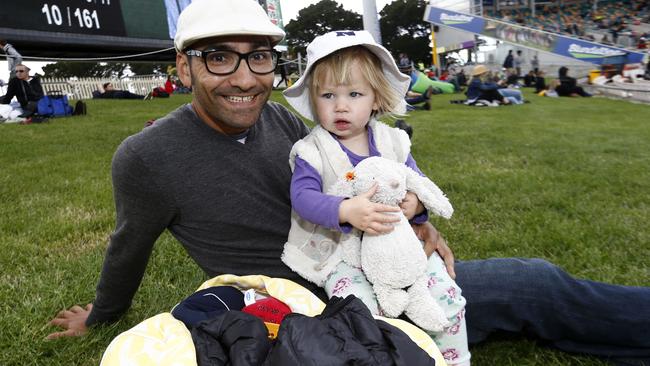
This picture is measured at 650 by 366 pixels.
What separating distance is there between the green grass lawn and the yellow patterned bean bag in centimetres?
112

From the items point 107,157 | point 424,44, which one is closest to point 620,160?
point 107,157

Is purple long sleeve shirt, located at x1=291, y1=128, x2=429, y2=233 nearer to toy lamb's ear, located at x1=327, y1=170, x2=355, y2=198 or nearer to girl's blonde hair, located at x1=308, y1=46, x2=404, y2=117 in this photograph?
toy lamb's ear, located at x1=327, y1=170, x2=355, y2=198

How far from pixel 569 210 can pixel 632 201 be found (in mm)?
843

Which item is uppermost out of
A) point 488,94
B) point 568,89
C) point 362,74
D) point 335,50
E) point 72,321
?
point 335,50

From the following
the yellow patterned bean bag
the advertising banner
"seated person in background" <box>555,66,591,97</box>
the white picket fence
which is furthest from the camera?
the advertising banner

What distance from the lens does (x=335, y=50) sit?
1.92m

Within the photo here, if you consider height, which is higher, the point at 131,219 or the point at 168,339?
the point at 131,219

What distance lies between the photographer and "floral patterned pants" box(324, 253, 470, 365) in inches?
70.1

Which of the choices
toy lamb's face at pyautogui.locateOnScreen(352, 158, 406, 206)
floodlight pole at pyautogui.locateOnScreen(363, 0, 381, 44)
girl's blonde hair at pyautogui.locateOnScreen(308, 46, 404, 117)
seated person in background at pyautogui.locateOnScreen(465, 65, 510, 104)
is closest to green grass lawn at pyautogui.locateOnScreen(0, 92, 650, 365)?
toy lamb's face at pyautogui.locateOnScreen(352, 158, 406, 206)

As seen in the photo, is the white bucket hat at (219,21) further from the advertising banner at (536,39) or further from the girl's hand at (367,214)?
the advertising banner at (536,39)

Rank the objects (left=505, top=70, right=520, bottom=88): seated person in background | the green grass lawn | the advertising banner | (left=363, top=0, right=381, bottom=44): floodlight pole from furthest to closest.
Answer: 1. the advertising banner
2. (left=505, top=70, right=520, bottom=88): seated person in background
3. (left=363, top=0, right=381, bottom=44): floodlight pole
4. the green grass lawn

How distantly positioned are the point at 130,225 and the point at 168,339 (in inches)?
26.0

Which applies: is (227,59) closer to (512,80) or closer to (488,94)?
(488,94)

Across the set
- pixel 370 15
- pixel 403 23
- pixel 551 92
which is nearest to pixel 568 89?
pixel 551 92
